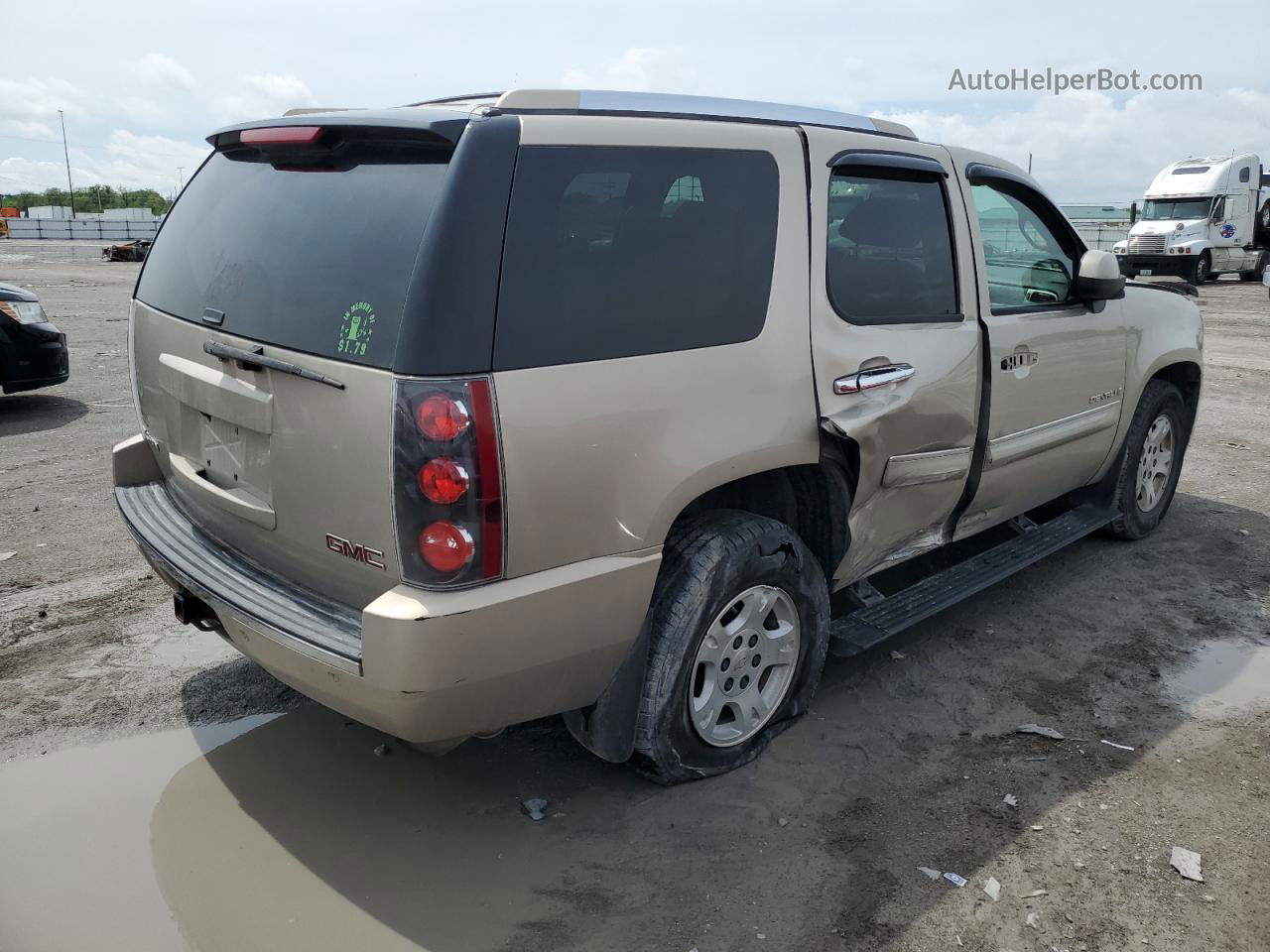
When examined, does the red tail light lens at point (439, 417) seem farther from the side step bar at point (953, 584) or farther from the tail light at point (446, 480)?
the side step bar at point (953, 584)

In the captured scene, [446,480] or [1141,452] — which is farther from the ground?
[446,480]

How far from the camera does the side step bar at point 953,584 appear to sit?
12.4 feet

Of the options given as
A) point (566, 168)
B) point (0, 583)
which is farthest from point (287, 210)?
point (0, 583)

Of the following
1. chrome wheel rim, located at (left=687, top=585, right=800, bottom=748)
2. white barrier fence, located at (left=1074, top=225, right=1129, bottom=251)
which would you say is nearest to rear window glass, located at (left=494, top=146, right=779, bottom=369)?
chrome wheel rim, located at (left=687, top=585, right=800, bottom=748)

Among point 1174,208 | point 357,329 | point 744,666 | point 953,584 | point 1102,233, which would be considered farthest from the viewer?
point 1102,233

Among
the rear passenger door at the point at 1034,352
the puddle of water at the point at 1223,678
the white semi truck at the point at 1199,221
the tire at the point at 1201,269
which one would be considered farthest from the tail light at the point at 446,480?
the tire at the point at 1201,269

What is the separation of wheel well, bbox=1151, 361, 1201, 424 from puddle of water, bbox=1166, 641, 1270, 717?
1.61 m

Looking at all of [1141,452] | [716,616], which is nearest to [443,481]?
[716,616]

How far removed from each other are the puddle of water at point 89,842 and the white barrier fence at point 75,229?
212 feet

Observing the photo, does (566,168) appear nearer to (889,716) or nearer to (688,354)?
(688,354)

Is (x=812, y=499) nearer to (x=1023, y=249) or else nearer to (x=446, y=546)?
(x=446, y=546)

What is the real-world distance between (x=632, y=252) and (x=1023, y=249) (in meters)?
2.35

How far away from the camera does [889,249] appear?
3.65m

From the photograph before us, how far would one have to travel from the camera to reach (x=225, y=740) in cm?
352
